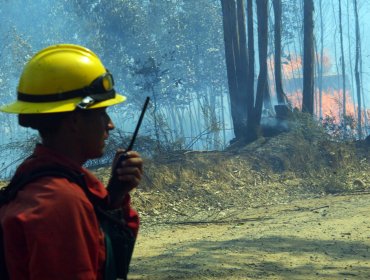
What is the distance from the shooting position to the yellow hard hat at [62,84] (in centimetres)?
197

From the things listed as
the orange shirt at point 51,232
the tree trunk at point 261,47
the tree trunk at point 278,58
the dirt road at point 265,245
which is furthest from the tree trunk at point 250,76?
the orange shirt at point 51,232

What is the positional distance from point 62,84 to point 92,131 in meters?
0.18

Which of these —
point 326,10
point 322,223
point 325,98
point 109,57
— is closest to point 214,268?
point 322,223

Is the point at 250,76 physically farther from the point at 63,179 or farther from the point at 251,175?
the point at 63,179

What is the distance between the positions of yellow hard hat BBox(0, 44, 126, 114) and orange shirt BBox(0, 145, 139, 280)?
0.25 metres

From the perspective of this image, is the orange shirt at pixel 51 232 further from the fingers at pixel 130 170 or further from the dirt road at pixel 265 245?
the dirt road at pixel 265 245

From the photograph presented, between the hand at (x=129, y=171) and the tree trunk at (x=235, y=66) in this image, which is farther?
the tree trunk at (x=235, y=66)

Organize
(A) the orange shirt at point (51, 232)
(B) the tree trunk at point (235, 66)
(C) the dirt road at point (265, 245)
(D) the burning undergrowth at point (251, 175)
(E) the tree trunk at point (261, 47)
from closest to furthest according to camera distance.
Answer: (A) the orange shirt at point (51, 232) → (C) the dirt road at point (265, 245) → (D) the burning undergrowth at point (251, 175) → (E) the tree trunk at point (261, 47) → (B) the tree trunk at point (235, 66)

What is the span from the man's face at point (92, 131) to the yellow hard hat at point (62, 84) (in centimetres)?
4

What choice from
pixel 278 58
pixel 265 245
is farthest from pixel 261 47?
pixel 265 245

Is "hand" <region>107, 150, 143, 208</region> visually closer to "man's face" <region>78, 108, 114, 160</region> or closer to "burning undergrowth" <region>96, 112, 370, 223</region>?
"man's face" <region>78, 108, 114, 160</region>

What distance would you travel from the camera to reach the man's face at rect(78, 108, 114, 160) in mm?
2029

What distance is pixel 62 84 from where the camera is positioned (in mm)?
1984

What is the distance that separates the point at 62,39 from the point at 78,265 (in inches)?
2118
